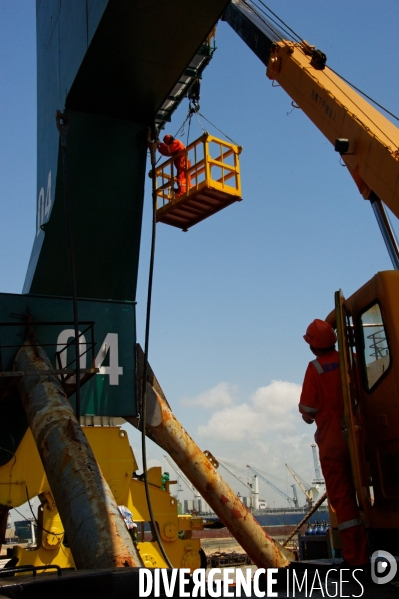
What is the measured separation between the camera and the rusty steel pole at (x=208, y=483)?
798cm

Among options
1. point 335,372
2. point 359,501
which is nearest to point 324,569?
point 359,501

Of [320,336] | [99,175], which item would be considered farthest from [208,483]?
[99,175]

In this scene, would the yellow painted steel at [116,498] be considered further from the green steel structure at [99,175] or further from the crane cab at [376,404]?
the crane cab at [376,404]

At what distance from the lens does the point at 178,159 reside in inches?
463

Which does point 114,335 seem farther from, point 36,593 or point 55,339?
point 36,593

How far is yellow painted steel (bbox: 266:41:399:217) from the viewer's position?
9031mm

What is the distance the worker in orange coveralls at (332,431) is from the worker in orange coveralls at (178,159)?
23.0 feet

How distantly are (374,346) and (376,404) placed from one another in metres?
0.47

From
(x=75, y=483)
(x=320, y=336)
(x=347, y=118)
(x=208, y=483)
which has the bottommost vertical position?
(x=75, y=483)

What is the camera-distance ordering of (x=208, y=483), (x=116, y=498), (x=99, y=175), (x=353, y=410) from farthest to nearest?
(x=116, y=498) < (x=99, y=175) < (x=208, y=483) < (x=353, y=410)

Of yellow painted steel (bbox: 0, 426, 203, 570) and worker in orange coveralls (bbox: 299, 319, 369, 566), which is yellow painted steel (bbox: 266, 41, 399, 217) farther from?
yellow painted steel (bbox: 0, 426, 203, 570)

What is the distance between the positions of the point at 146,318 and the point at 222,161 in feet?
19.0

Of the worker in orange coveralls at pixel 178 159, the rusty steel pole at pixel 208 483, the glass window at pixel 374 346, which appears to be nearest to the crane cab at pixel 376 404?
the glass window at pixel 374 346

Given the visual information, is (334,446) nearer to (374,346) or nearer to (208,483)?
(374,346)
